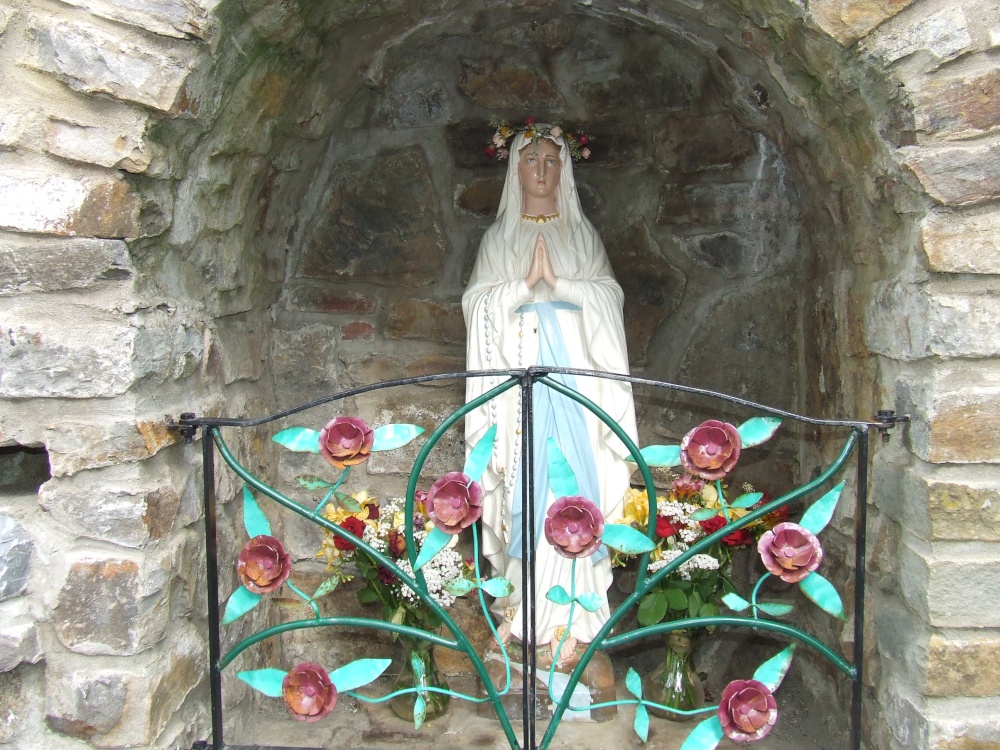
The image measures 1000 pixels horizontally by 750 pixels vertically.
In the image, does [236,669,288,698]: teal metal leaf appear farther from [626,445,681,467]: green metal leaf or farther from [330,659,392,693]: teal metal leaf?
[626,445,681,467]: green metal leaf

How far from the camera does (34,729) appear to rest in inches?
68.5

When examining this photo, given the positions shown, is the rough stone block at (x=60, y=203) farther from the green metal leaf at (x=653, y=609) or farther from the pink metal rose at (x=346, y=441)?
the green metal leaf at (x=653, y=609)

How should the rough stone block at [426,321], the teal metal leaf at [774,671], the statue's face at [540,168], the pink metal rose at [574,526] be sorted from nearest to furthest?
the pink metal rose at [574,526]
the teal metal leaf at [774,671]
the statue's face at [540,168]
the rough stone block at [426,321]

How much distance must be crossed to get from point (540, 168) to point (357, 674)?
140 centimetres

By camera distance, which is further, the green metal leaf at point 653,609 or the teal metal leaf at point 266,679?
the green metal leaf at point 653,609

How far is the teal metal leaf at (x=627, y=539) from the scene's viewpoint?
1581 millimetres

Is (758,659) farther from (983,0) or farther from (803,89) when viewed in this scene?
(983,0)

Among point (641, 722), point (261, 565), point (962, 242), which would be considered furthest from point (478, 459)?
point (962, 242)

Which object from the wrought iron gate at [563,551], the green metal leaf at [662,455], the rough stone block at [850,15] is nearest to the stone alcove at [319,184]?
the rough stone block at [850,15]

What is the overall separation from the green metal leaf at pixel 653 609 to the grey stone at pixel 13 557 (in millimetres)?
1385

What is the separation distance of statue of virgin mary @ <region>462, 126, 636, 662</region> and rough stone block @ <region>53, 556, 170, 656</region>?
93 centimetres

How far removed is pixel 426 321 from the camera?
2.72 m

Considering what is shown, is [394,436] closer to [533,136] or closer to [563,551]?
[563,551]

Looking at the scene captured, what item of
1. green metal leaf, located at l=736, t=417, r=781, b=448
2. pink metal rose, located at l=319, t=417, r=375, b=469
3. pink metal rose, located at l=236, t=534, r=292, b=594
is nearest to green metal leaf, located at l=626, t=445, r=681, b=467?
green metal leaf, located at l=736, t=417, r=781, b=448
